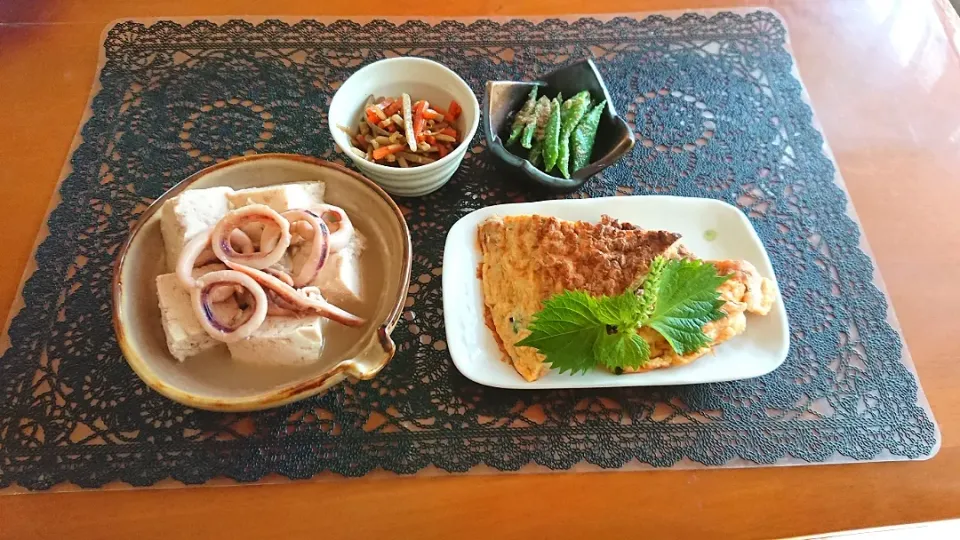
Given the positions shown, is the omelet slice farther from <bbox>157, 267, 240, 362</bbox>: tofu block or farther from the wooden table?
<bbox>157, 267, 240, 362</bbox>: tofu block

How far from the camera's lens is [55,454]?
1391 millimetres

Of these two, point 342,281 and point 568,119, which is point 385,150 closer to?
point 342,281

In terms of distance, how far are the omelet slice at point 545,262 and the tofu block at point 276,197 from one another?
505 mm

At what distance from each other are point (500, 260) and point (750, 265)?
691mm

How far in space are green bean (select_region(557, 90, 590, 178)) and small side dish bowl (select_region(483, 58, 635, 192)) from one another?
0.12ft

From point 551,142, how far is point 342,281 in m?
0.77

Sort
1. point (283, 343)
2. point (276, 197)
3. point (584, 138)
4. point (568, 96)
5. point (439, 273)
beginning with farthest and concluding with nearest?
point (568, 96) → point (584, 138) → point (439, 273) → point (276, 197) → point (283, 343)

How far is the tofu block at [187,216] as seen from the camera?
4.59 feet

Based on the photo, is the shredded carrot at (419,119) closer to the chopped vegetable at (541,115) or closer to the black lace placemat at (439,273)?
the black lace placemat at (439,273)

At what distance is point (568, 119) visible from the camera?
178cm

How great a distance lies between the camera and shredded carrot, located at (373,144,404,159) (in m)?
1.66

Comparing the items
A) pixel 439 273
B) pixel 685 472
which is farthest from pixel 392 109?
pixel 685 472

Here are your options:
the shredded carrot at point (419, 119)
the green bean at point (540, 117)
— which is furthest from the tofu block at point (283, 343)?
the green bean at point (540, 117)

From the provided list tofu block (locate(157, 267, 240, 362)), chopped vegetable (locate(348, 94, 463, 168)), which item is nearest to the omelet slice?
chopped vegetable (locate(348, 94, 463, 168))
